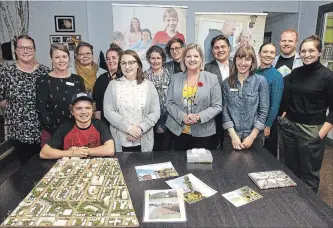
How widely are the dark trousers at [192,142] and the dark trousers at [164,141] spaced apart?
18 centimetres

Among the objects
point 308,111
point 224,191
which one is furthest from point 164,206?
point 308,111

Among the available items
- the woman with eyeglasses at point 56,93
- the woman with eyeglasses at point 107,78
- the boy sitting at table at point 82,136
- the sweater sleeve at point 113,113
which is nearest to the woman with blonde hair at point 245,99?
the sweater sleeve at point 113,113

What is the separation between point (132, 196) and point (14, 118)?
1.37 m

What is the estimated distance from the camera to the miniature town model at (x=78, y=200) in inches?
44.2

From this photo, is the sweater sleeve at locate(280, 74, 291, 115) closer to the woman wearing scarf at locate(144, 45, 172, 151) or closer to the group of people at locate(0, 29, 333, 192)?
the group of people at locate(0, 29, 333, 192)

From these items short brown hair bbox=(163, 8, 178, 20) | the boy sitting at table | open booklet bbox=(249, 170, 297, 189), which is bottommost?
open booklet bbox=(249, 170, 297, 189)

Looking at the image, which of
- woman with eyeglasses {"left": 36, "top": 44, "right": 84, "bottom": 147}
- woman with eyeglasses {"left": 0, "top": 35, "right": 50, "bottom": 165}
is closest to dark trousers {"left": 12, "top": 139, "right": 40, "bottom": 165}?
woman with eyeglasses {"left": 0, "top": 35, "right": 50, "bottom": 165}

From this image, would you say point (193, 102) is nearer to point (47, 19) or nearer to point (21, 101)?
point (21, 101)

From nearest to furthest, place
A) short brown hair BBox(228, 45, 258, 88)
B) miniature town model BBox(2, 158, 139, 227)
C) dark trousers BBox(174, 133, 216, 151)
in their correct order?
miniature town model BBox(2, 158, 139, 227) → short brown hair BBox(228, 45, 258, 88) → dark trousers BBox(174, 133, 216, 151)

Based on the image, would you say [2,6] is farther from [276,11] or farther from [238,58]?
[276,11]

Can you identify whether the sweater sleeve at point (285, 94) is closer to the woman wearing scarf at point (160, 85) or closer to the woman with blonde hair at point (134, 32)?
the woman wearing scarf at point (160, 85)

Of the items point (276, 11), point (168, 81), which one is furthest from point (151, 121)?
point (276, 11)

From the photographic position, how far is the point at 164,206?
1249 mm

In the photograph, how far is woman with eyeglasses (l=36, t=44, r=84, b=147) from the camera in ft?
6.86
